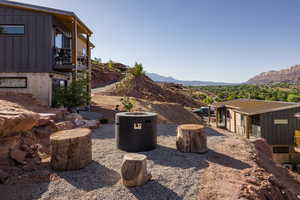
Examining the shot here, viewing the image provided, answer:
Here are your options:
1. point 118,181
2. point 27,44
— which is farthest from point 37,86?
point 118,181

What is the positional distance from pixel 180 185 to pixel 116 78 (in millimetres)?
36122

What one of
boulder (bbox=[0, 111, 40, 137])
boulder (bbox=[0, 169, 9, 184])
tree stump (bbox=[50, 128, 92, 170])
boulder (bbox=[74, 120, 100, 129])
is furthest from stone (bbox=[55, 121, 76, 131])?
boulder (bbox=[0, 169, 9, 184])

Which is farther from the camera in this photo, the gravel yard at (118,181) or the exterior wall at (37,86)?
the exterior wall at (37,86)

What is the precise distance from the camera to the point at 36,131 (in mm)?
6414

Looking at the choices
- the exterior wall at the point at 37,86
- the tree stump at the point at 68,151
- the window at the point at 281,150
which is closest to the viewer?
the tree stump at the point at 68,151

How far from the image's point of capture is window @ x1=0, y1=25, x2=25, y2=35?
1088 centimetres

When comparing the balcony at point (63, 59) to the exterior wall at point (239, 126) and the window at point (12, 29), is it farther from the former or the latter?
the exterior wall at point (239, 126)

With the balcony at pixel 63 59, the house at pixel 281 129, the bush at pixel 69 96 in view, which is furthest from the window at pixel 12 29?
the house at pixel 281 129

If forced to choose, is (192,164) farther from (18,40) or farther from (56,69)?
(18,40)

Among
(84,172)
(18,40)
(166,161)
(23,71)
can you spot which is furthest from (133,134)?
(18,40)

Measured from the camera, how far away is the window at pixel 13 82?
10883 millimetres

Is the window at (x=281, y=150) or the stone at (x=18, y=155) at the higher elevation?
the stone at (x=18, y=155)

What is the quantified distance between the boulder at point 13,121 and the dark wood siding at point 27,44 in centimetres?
718

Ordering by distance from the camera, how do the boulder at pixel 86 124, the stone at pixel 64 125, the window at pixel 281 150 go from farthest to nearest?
the window at pixel 281 150 → the boulder at pixel 86 124 → the stone at pixel 64 125
